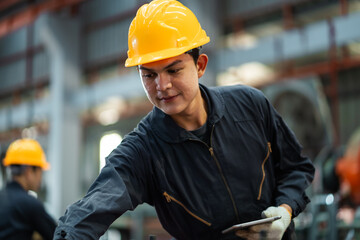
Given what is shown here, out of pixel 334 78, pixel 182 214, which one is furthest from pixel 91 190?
pixel 334 78

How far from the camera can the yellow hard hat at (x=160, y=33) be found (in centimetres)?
197

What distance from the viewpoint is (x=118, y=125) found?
14797 mm

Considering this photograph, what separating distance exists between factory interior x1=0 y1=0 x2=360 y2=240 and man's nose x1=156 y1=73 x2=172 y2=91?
3424mm

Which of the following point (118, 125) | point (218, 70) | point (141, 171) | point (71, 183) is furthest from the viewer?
point (118, 125)

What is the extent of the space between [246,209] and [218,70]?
8.42m

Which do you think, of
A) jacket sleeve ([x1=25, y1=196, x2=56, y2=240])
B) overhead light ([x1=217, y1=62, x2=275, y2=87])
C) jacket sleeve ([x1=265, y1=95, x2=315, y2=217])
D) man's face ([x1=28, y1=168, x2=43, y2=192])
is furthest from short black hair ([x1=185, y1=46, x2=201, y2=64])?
overhead light ([x1=217, y1=62, x2=275, y2=87])

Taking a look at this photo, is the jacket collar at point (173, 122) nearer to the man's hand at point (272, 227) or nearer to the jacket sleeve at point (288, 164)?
the jacket sleeve at point (288, 164)

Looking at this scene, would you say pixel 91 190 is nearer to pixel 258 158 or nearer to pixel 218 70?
pixel 258 158

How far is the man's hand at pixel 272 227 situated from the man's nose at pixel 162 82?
68 centimetres

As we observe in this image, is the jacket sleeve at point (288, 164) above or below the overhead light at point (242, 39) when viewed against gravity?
below

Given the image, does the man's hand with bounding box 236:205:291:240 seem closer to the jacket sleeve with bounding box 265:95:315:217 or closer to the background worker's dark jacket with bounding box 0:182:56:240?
the jacket sleeve with bounding box 265:95:315:217

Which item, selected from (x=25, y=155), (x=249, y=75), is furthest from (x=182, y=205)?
(x=249, y=75)

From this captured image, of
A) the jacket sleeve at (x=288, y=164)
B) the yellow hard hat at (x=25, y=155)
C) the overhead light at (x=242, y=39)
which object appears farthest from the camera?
the overhead light at (x=242, y=39)

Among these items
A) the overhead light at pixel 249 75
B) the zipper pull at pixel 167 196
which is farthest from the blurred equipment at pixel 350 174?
the zipper pull at pixel 167 196
